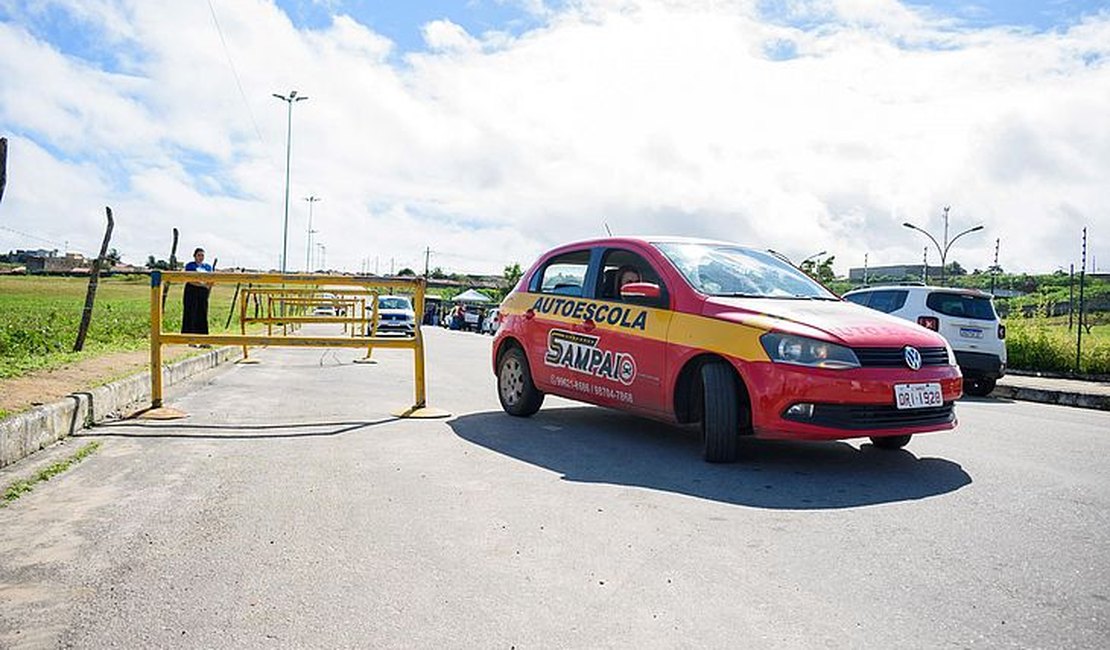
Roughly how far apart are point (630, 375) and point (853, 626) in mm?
3575

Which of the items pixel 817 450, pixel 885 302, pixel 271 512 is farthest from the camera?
pixel 885 302

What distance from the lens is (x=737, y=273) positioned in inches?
264

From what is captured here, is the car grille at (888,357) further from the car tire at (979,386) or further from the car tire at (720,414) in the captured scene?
the car tire at (979,386)

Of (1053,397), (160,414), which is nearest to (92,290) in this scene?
(160,414)

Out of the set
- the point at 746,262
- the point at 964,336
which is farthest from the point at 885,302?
the point at 746,262

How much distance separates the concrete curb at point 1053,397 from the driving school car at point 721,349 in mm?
8109

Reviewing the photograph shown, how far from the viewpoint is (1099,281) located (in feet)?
206

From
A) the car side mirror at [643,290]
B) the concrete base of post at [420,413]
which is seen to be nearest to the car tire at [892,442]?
the car side mirror at [643,290]

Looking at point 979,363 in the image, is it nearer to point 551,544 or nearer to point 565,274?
point 565,274

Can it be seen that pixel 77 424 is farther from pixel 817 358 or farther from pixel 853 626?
pixel 853 626

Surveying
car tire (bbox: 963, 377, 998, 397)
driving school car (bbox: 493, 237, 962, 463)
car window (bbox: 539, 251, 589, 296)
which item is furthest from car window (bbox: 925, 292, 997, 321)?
car window (bbox: 539, 251, 589, 296)

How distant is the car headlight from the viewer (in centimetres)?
541

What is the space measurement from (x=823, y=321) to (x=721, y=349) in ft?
2.22

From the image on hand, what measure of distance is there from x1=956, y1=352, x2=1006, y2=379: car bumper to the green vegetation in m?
10.8
